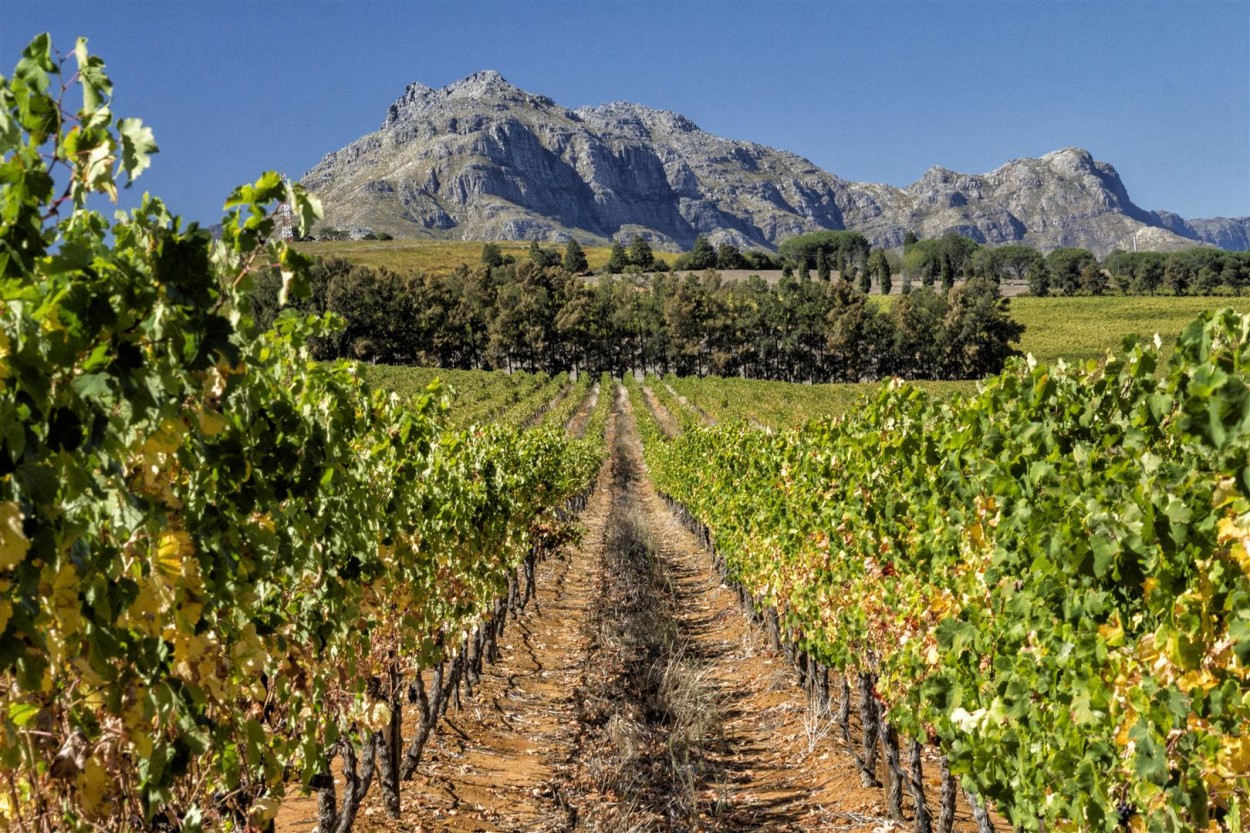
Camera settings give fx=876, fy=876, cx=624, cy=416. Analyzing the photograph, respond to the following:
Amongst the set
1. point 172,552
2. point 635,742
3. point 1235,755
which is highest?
point 172,552

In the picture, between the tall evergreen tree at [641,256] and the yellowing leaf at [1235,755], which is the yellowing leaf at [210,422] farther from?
the tall evergreen tree at [641,256]

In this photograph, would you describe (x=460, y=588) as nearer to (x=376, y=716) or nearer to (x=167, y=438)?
(x=376, y=716)

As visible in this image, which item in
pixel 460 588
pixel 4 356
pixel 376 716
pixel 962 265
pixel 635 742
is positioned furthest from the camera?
pixel 962 265

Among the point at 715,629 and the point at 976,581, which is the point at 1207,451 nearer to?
the point at 976,581

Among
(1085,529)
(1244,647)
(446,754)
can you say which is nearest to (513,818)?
(446,754)

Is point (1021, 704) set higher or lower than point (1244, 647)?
Result: lower

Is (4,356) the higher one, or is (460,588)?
(4,356)

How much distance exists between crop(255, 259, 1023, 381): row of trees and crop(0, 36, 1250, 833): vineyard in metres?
→ 74.8

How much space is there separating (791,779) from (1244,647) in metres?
5.69

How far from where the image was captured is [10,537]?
1.67 metres

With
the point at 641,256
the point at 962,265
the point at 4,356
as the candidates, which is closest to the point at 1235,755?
the point at 4,356

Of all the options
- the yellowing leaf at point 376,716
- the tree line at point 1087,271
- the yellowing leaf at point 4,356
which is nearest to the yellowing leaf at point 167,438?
the yellowing leaf at point 4,356

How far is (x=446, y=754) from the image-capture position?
8125mm

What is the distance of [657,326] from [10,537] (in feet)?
308
